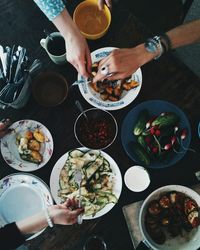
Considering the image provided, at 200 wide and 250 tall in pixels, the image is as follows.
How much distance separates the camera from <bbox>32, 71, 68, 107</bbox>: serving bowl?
1399mm

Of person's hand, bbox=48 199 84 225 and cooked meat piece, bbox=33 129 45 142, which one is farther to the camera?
cooked meat piece, bbox=33 129 45 142

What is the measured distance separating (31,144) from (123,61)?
48 cm

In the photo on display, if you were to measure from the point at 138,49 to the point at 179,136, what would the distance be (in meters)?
0.38

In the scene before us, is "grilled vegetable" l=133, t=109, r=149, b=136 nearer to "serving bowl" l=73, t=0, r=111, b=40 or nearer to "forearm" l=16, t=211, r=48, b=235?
"serving bowl" l=73, t=0, r=111, b=40

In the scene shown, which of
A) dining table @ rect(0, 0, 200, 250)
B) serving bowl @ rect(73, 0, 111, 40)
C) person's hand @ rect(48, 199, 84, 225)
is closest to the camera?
person's hand @ rect(48, 199, 84, 225)

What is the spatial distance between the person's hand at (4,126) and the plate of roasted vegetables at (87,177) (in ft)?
0.78

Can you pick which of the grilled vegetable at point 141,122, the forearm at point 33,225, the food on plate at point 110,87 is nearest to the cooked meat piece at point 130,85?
the food on plate at point 110,87

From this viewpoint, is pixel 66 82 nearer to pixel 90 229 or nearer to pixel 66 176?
pixel 66 176

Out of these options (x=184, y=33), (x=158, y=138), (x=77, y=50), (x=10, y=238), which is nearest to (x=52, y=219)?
(x=10, y=238)

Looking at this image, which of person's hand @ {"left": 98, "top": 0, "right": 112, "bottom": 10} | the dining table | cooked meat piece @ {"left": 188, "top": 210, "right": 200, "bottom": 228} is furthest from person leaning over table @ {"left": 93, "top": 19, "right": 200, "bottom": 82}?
cooked meat piece @ {"left": 188, "top": 210, "right": 200, "bottom": 228}

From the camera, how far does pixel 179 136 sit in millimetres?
1387

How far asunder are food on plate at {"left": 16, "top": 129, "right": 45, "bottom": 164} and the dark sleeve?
0.89 ft

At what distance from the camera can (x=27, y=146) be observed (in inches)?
54.3

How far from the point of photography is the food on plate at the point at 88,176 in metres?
1.37
